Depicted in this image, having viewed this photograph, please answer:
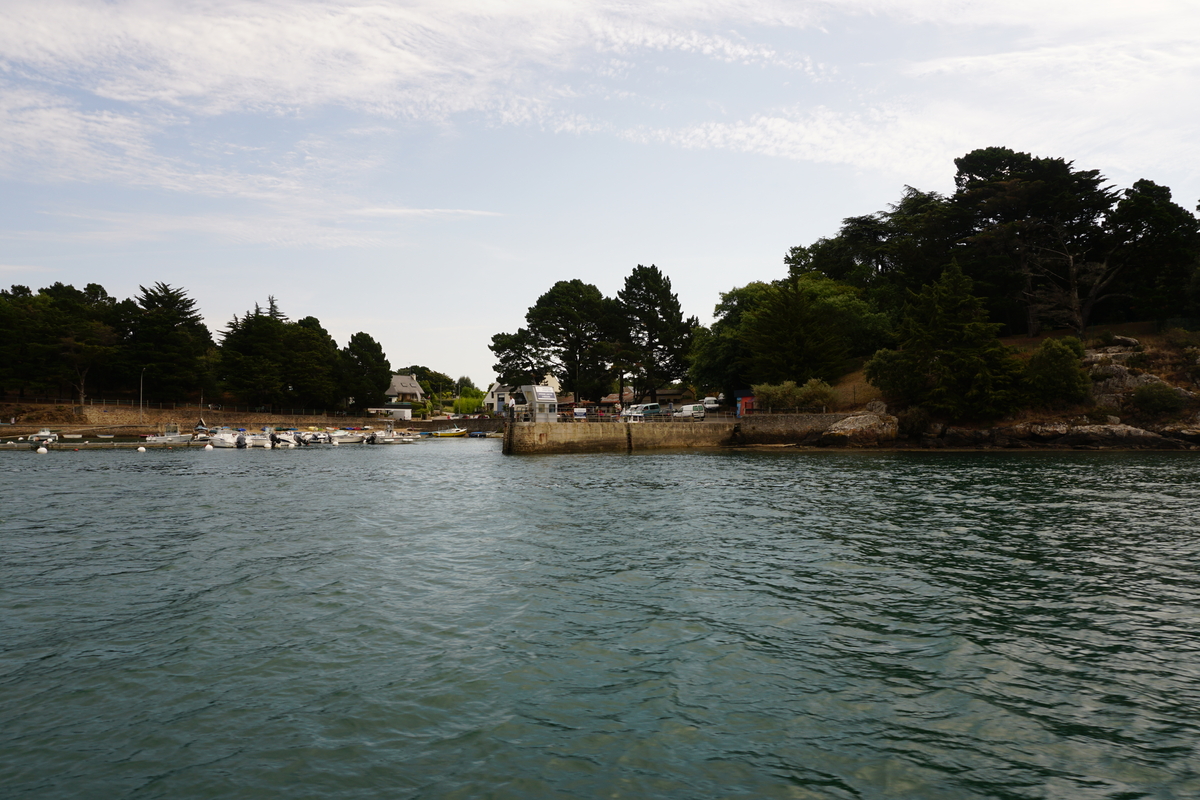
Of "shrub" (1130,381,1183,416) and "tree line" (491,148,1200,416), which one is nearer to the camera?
"shrub" (1130,381,1183,416)

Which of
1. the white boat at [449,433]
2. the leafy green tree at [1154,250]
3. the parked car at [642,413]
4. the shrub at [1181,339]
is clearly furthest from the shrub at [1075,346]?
the white boat at [449,433]

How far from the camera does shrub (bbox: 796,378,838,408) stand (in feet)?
193

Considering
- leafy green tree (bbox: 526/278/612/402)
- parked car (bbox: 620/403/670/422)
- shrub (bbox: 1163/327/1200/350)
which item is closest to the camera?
shrub (bbox: 1163/327/1200/350)

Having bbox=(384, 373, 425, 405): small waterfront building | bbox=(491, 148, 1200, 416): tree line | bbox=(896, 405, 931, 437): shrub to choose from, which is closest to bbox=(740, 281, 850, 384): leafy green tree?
bbox=(491, 148, 1200, 416): tree line

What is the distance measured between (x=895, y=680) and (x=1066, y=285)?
68.7m

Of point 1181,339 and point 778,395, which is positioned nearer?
point 1181,339

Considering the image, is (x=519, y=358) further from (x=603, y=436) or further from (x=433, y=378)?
(x=433, y=378)

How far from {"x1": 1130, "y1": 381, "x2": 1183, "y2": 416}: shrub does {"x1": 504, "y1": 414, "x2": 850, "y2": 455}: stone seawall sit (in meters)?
20.5

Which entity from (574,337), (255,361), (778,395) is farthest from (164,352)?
(778,395)

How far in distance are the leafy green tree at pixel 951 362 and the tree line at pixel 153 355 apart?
3309 inches

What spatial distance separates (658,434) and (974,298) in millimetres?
28796

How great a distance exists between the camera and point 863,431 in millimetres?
54000

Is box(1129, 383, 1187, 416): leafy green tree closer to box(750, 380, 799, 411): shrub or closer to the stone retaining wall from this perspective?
box(750, 380, 799, 411): shrub

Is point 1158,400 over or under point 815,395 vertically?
under
